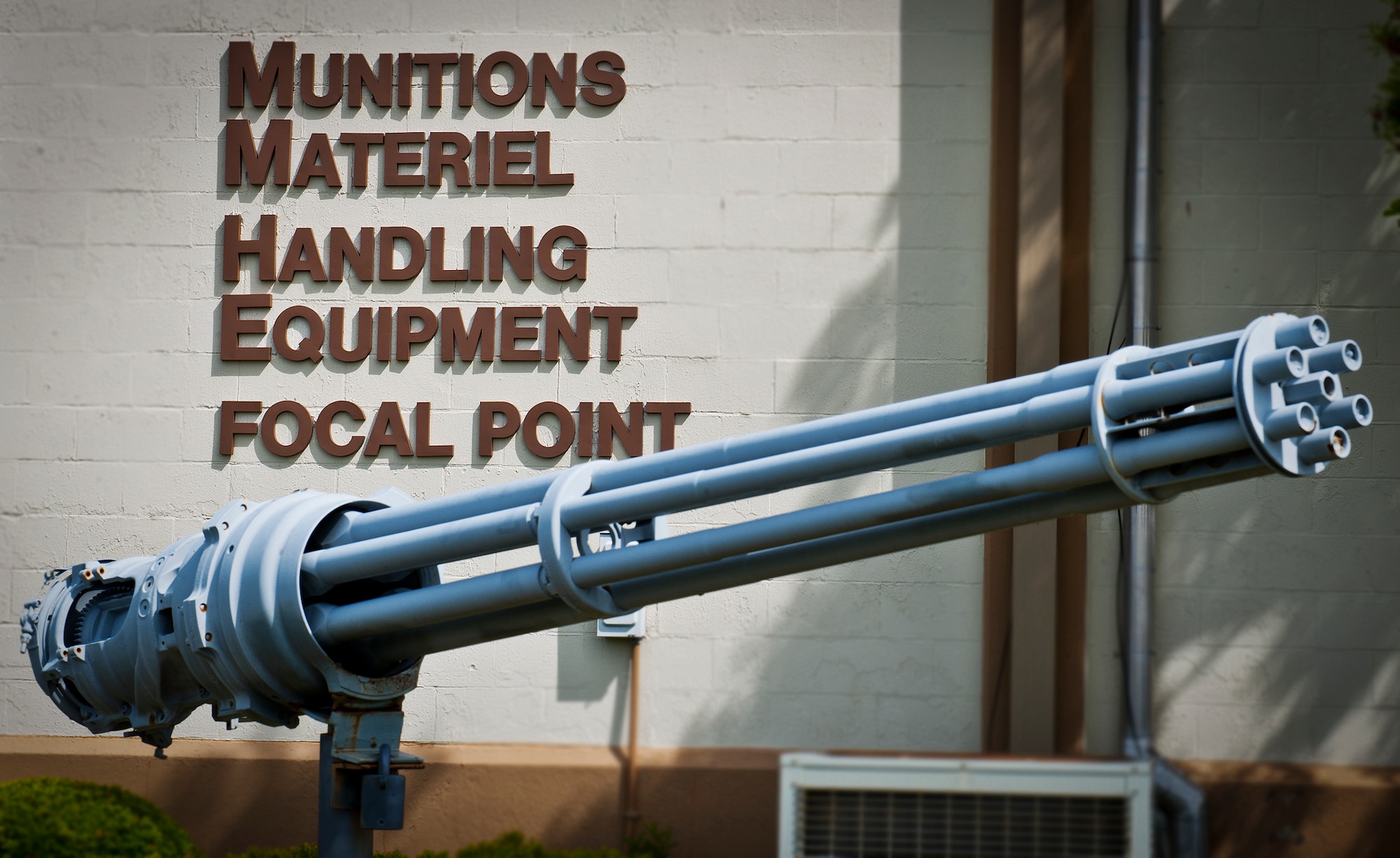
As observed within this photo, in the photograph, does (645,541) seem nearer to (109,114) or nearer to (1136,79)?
(1136,79)

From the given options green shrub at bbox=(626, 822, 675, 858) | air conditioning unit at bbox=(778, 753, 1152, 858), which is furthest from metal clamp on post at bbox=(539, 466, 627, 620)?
green shrub at bbox=(626, 822, 675, 858)

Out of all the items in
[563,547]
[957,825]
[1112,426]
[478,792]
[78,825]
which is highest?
[1112,426]

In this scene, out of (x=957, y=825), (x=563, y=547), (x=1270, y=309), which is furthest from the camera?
(x=1270, y=309)

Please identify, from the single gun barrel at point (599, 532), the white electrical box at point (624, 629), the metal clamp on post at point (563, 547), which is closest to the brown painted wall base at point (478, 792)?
the white electrical box at point (624, 629)

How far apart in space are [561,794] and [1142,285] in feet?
12.2

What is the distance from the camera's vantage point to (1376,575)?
619 centimetres

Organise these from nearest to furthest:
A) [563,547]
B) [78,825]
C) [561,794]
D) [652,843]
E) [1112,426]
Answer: [1112,426]
[563,547]
[78,825]
[652,843]
[561,794]

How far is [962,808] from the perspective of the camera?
2.92 metres

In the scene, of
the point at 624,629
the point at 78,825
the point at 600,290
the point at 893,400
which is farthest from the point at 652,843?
the point at 600,290

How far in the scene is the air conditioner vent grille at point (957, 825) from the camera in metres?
2.86

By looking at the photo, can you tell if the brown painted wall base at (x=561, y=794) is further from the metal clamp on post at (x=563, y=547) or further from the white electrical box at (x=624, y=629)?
the metal clamp on post at (x=563, y=547)

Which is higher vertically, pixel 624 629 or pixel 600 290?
pixel 600 290

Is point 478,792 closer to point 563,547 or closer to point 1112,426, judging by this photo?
point 563,547

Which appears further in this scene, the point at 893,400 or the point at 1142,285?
the point at 893,400
